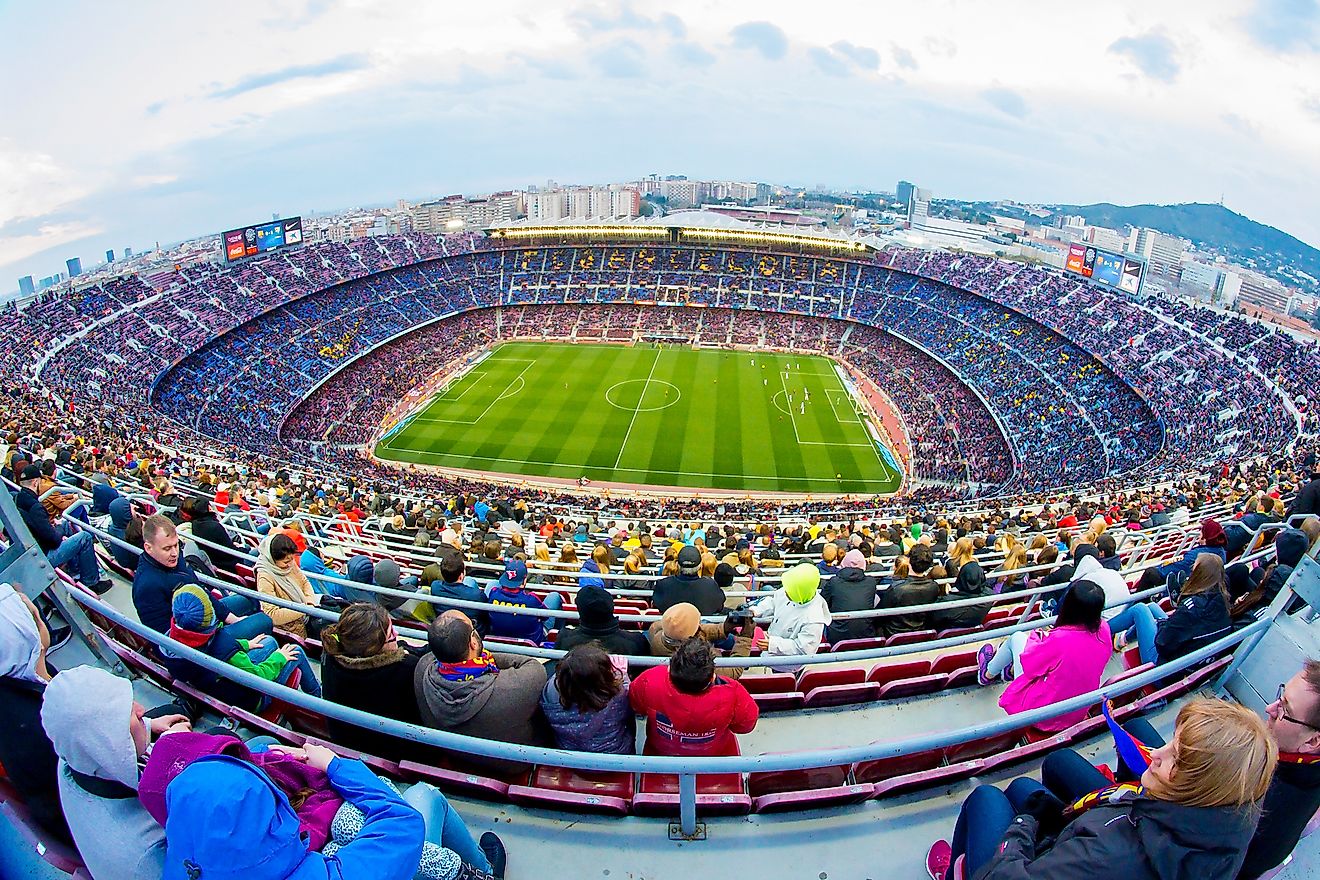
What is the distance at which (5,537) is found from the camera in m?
4.15

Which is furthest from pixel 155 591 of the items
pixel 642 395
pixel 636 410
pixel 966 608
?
pixel 642 395

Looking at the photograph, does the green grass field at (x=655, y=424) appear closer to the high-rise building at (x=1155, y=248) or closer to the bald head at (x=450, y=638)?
the bald head at (x=450, y=638)

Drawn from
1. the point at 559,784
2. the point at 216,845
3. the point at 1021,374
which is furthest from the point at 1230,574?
the point at 1021,374

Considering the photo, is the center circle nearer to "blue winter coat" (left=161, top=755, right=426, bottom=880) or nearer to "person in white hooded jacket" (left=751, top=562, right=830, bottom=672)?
"person in white hooded jacket" (left=751, top=562, right=830, bottom=672)

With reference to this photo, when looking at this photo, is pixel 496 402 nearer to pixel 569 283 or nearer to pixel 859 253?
pixel 569 283

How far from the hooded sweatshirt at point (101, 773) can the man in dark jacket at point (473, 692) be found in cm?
172

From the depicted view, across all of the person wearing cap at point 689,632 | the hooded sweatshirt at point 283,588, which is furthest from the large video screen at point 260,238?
the person wearing cap at point 689,632

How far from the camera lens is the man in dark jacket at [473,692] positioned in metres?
4.57

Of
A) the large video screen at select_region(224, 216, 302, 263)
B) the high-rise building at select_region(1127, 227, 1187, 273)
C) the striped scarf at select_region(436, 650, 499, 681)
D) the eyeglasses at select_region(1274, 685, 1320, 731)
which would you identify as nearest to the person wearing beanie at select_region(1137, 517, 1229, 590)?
the eyeglasses at select_region(1274, 685, 1320, 731)

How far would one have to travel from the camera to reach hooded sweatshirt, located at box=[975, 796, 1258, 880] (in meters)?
2.71

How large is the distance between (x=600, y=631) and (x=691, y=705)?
5.13 ft

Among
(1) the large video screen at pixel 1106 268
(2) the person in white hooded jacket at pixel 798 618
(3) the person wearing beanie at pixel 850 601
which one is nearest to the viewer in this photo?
(2) the person in white hooded jacket at pixel 798 618

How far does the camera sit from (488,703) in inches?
181

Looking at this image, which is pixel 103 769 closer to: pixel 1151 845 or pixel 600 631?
pixel 600 631
